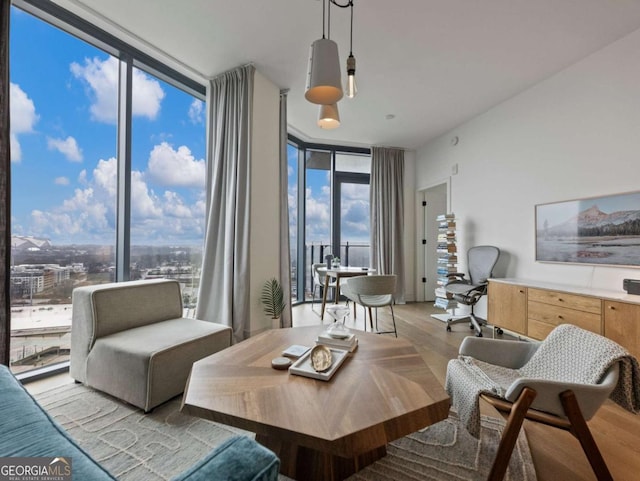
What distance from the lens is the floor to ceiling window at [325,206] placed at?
5082 millimetres

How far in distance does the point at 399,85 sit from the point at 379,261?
292cm

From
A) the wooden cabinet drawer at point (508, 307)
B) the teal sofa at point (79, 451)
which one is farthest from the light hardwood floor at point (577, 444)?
the teal sofa at point (79, 451)

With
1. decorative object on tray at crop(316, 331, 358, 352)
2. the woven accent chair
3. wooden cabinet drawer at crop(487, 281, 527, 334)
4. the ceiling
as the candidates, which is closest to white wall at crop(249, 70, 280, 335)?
the ceiling

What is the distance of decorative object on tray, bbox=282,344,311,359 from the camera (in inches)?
59.5

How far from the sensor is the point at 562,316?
2.61m

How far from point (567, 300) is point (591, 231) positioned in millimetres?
771

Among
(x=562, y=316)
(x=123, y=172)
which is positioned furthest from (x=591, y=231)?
(x=123, y=172)

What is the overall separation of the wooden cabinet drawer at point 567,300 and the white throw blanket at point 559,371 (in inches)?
42.5

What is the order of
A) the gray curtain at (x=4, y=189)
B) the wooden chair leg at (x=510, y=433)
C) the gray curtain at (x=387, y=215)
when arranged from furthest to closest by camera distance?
the gray curtain at (x=387, y=215) < the gray curtain at (x=4, y=189) < the wooden chair leg at (x=510, y=433)

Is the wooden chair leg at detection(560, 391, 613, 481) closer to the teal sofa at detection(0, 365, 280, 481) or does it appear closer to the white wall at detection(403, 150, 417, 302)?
the teal sofa at detection(0, 365, 280, 481)

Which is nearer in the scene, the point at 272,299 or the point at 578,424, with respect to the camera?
the point at 578,424

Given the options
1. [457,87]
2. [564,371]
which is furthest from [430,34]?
[564,371]

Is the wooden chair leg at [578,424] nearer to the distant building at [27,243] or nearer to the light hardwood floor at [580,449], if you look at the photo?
the light hardwood floor at [580,449]

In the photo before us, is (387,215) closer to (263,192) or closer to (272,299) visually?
(263,192)
